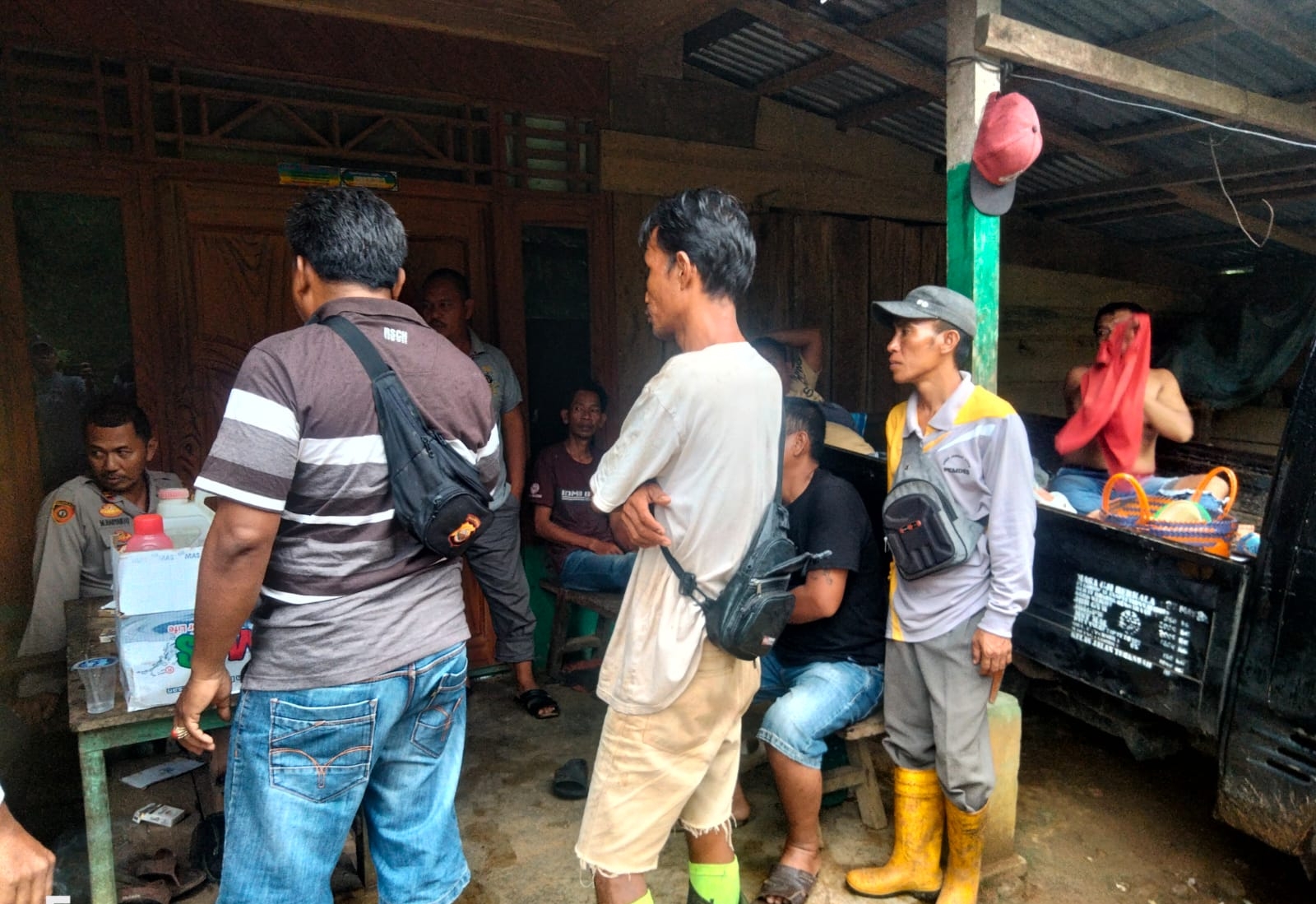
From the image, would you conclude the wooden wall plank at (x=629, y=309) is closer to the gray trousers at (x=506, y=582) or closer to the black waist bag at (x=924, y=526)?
the gray trousers at (x=506, y=582)

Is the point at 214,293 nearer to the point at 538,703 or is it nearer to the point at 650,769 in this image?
the point at 538,703

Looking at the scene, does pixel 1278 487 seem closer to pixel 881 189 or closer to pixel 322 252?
pixel 322 252

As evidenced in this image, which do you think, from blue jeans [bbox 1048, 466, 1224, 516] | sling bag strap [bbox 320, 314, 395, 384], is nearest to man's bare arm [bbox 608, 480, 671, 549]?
sling bag strap [bbox 320, 314, 395, 384]

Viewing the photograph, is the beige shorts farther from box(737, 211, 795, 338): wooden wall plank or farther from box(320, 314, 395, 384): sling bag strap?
box(737, 211, 795, 338): wooden wall plank

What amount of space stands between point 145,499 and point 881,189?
471 centimetres

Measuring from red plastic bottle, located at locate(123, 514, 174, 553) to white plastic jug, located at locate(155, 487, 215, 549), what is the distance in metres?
0.21

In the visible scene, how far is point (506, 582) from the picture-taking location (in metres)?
3.92

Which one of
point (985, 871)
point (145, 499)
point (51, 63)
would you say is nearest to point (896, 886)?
point (985, 871)

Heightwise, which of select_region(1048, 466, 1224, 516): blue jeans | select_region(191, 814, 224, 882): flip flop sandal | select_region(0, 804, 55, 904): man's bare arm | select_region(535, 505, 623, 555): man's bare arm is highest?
select_region(1048, 466, 1224, 516): blue jeans

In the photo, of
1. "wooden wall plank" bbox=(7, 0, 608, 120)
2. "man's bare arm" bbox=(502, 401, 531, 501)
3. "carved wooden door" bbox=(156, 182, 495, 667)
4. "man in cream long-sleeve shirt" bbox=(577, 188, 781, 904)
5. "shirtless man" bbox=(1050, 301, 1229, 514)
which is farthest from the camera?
"man's bare arm" bbox=(502, 401, 531, 501)

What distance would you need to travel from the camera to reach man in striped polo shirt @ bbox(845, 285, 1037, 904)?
8.15 feet

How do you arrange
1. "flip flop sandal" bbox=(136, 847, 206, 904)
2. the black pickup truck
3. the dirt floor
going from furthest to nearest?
the dirt floor
"flip flop sandal" bbox=(136, 847, 206, 904)
the black pickup truck

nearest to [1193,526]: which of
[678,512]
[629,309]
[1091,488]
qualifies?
Result: [1091,488]

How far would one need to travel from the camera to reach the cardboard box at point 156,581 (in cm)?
207
